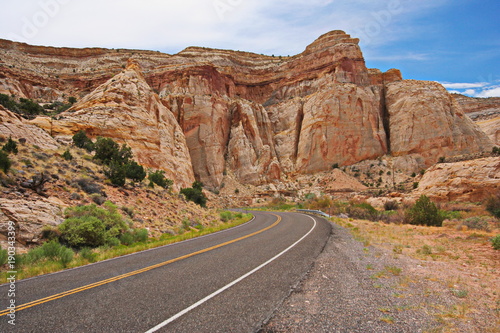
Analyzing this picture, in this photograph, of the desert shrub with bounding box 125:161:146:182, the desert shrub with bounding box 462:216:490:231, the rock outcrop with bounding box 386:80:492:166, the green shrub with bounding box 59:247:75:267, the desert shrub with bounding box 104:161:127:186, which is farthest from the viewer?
the rock outcrop with bounding box 386:80:492:166

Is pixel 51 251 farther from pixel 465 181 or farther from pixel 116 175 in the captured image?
pixel 465 181

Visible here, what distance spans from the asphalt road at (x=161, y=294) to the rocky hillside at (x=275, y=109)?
1435 inches

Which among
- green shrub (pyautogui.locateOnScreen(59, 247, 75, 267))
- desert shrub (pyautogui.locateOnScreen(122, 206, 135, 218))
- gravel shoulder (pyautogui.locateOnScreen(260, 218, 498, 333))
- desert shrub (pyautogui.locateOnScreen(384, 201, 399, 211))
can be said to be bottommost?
desert shrub (pyautogui.locateOnScreen(384, 201, 399, 211))

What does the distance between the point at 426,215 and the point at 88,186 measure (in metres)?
23.9

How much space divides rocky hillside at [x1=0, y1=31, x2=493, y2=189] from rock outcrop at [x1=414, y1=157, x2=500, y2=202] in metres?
23.9

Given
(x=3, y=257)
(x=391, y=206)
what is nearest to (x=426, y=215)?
(x=391, y=206)

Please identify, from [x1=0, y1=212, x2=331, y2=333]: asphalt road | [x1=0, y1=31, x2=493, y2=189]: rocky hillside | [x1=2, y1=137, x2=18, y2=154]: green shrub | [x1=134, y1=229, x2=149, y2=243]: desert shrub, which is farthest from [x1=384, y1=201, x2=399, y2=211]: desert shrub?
[x1=2, y1=137, x2=18, y2=154]: green shrub

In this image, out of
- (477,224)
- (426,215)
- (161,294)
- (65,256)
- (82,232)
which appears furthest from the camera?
(426,215)

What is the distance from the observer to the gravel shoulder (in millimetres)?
3979

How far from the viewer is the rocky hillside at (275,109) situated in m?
56.2

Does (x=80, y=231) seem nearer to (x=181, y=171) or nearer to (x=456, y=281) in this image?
(x=456, y=281)

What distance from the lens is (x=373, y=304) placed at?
4.79 metres

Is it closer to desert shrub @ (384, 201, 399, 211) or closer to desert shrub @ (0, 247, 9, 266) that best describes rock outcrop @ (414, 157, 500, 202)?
desert shrub @ (384, 201, 399, 211)

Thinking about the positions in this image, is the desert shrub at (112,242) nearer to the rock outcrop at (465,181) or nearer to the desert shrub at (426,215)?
the desert shrub at (426,215)
